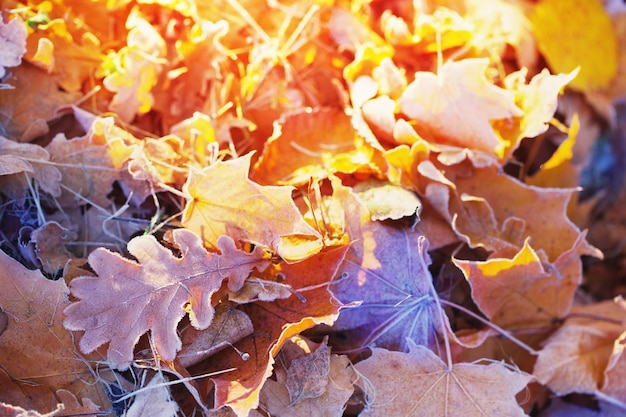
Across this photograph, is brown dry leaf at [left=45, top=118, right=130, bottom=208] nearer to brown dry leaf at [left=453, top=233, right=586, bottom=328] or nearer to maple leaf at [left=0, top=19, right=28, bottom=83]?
maple leaf at [left=0, top=19, right=28, bottom=83]

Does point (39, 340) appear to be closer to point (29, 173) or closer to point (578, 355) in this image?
point (29, 173)

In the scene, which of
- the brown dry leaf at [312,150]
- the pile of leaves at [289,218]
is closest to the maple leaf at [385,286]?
the pile of leaves at [289,218]

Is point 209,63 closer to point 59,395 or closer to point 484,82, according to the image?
point 484,82

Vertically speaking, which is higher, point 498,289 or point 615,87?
point 615,87

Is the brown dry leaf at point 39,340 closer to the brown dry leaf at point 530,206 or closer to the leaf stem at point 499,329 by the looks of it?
the leaf stem at point 499,329

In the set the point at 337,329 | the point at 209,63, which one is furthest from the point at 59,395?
the point at 209,63

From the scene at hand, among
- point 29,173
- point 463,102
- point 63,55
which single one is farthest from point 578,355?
point 63,55
